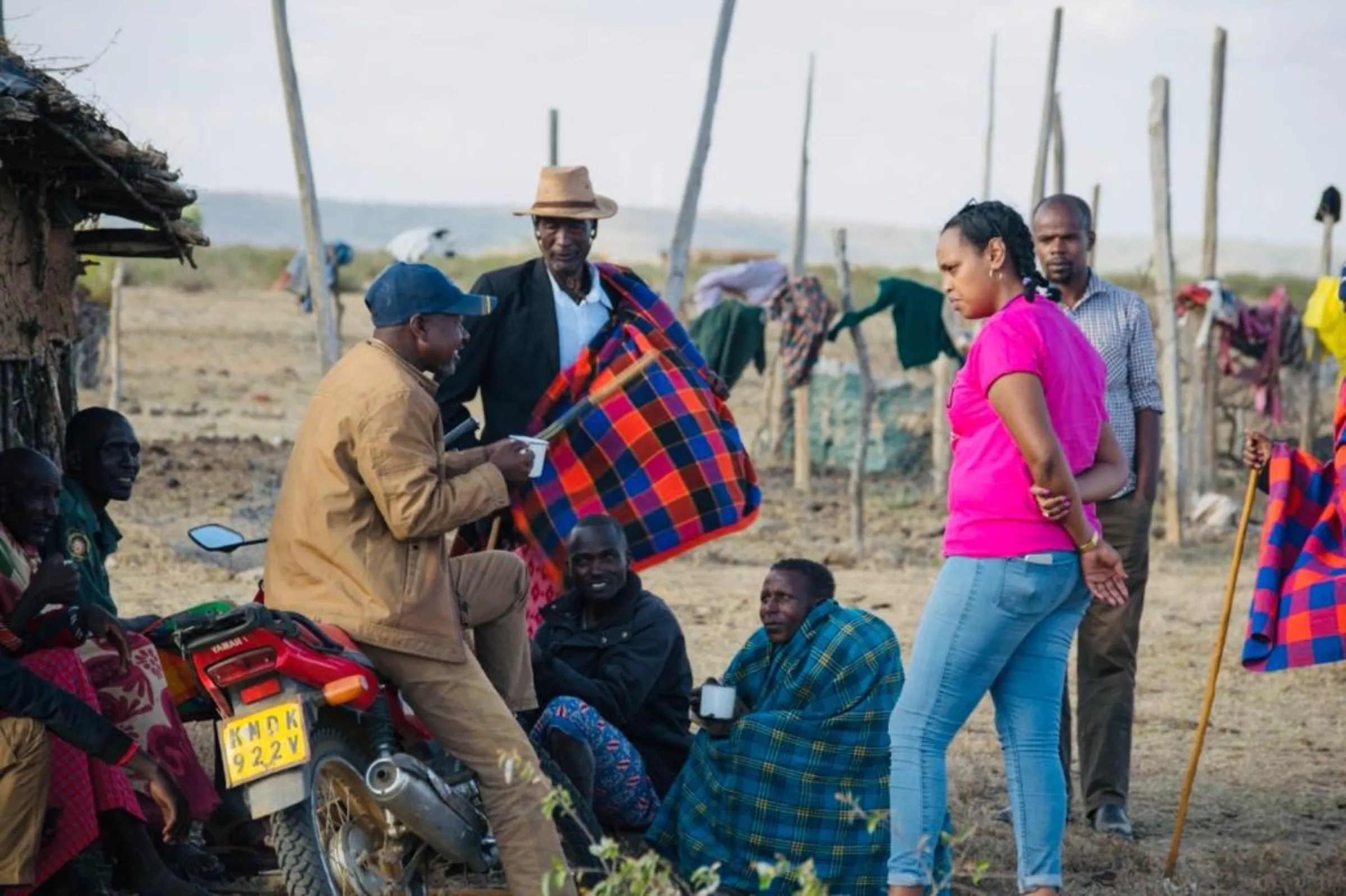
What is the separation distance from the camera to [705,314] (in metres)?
16.6

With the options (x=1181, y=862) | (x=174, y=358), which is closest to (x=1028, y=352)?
(x=1181, y=862)

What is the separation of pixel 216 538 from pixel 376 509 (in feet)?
2.39

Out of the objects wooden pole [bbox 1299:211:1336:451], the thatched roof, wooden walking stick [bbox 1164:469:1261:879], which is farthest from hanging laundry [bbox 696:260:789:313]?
wooden walking stick [bbox 1164:469:1261:879]

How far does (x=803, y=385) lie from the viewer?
16672 millimetres

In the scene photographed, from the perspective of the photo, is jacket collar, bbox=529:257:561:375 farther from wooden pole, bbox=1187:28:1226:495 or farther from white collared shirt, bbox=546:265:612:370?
wooden pole, bbox=1187:28:1226:495

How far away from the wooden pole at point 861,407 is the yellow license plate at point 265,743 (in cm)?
953

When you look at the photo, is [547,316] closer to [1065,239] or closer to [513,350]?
[513,350]

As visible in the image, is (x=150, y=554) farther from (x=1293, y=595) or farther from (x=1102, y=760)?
(x=1293, y=595)

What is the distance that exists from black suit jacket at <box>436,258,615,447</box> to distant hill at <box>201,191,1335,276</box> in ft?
468

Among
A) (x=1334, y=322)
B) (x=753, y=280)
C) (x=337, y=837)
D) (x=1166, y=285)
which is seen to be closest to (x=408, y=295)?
(x=337, y=837)

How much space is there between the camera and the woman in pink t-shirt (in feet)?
15.5

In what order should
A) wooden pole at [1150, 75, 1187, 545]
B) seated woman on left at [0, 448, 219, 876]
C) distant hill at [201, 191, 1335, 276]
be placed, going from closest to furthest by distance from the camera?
1. seated woman on left at [0, 448, 219, 876]
2. wooden pole at [1150, 75, 1187, 545]
3. distant hill at [201, 191, 1335, 276]

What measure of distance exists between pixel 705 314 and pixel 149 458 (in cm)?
510

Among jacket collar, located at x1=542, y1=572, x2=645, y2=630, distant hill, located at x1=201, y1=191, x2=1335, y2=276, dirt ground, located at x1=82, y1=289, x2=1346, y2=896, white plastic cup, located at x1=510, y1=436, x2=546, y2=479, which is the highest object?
distant hill, located at x1=201, y1=191, x2=1335, y2=276
